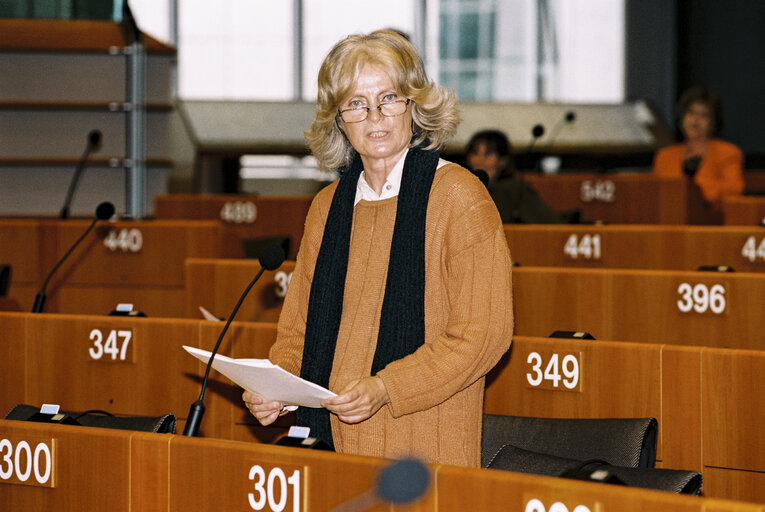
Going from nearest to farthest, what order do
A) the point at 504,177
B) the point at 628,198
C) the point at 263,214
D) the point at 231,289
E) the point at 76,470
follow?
the point at 76,470 → the point at 231,289 → the point at 504,177 → the point at 628,198 → the point at 263,214

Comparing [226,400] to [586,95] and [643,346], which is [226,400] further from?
[586,95]

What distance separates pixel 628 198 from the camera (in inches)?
252

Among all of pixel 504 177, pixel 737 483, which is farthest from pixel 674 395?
pixel 504 177

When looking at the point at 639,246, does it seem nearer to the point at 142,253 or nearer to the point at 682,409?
the point at 682,409

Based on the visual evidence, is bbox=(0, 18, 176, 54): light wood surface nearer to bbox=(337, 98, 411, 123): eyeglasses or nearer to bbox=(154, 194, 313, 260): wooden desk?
bbox=(154, 194, 313, 260): wooden desk

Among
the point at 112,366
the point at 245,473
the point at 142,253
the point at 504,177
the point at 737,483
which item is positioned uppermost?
the point at 504,177

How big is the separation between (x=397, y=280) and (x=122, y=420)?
0.91 m

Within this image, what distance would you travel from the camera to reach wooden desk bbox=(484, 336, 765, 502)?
2.42m

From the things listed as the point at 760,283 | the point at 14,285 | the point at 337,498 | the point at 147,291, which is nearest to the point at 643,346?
the point at 760,283

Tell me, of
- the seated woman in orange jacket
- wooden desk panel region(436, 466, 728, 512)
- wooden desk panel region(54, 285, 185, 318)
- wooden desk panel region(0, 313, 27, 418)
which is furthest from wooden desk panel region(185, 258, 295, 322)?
wooden desk panel region(436, 466, 728, 512)

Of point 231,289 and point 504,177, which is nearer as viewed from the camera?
point 231,289

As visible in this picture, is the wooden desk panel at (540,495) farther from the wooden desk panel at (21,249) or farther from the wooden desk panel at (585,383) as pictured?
the wooden desk panel at (21,249)

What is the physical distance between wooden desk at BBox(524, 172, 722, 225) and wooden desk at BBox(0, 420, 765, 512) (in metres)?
4.82

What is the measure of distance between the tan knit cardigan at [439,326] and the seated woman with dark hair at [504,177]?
3.18 metres
